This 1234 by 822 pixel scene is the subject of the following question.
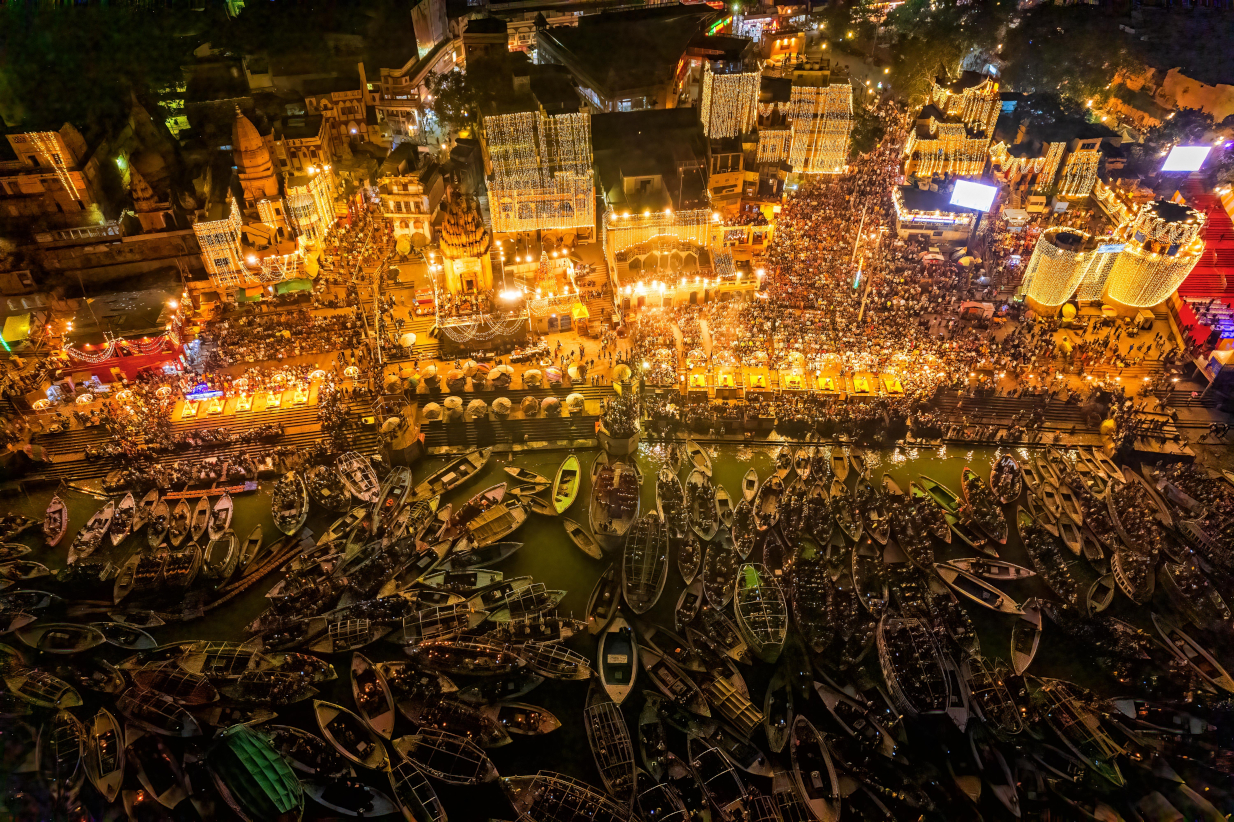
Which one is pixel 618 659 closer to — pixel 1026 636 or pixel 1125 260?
pixel 1026 636

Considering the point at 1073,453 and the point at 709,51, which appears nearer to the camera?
the point at 1073,453

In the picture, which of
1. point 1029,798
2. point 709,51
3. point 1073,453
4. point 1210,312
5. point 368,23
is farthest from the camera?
point 368,23

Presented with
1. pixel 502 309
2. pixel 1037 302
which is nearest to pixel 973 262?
pixel 1037 302

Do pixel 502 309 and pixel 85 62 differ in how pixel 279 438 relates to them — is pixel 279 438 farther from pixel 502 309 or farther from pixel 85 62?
pixel 85 62

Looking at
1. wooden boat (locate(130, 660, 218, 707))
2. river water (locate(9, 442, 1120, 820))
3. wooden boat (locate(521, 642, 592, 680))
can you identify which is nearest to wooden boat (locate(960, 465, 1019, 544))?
river water (locate(9, 442, 1120, 820))

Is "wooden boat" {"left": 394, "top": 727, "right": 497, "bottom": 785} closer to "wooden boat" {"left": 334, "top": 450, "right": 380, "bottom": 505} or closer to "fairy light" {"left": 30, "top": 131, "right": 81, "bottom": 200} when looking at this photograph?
"wooden boat" {"left": 334, "top": 450, "right": 380, "bottom": 505}

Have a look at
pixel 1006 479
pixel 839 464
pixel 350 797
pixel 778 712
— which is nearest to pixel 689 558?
pixel 778 712
